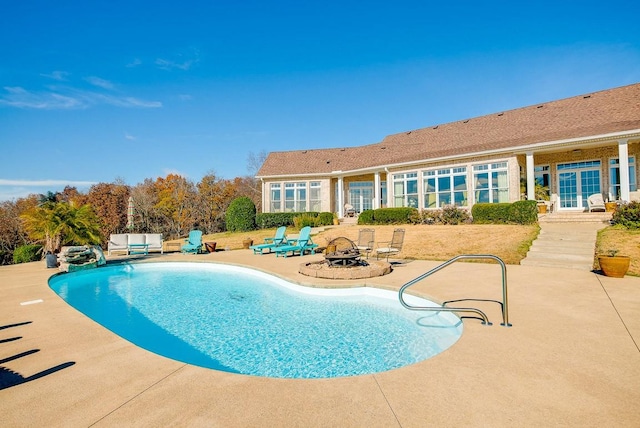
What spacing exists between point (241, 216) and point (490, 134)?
1723 centimetres

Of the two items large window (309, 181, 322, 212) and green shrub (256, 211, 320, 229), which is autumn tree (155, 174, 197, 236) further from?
large window (309, 181, 322, 212)

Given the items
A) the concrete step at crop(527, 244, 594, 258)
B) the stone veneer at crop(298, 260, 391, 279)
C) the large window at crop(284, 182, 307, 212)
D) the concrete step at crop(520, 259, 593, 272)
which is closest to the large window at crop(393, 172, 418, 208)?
the large window at crop(284, 182, 307, 212)

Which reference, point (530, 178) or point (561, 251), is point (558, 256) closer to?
point (561, 251)

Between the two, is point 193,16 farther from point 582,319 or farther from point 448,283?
point 582,319

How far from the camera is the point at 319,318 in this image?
632 cm

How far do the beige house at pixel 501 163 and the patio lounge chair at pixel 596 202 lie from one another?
0.81m

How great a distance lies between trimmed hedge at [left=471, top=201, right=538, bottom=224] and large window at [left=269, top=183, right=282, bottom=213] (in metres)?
14.3

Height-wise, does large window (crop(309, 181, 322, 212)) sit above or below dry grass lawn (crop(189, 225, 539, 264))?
above

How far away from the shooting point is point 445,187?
19.3 metres

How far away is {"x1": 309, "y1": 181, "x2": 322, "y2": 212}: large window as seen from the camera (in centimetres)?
2530

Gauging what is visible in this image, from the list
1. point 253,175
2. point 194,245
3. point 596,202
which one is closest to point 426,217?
point 596,202

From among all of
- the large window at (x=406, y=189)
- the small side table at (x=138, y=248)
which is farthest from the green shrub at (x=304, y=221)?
the small side table at (x=138, y=248)

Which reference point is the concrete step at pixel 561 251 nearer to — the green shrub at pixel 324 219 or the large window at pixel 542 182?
the large window at pixel 542 182

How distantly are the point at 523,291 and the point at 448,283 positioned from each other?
4.79 ft
